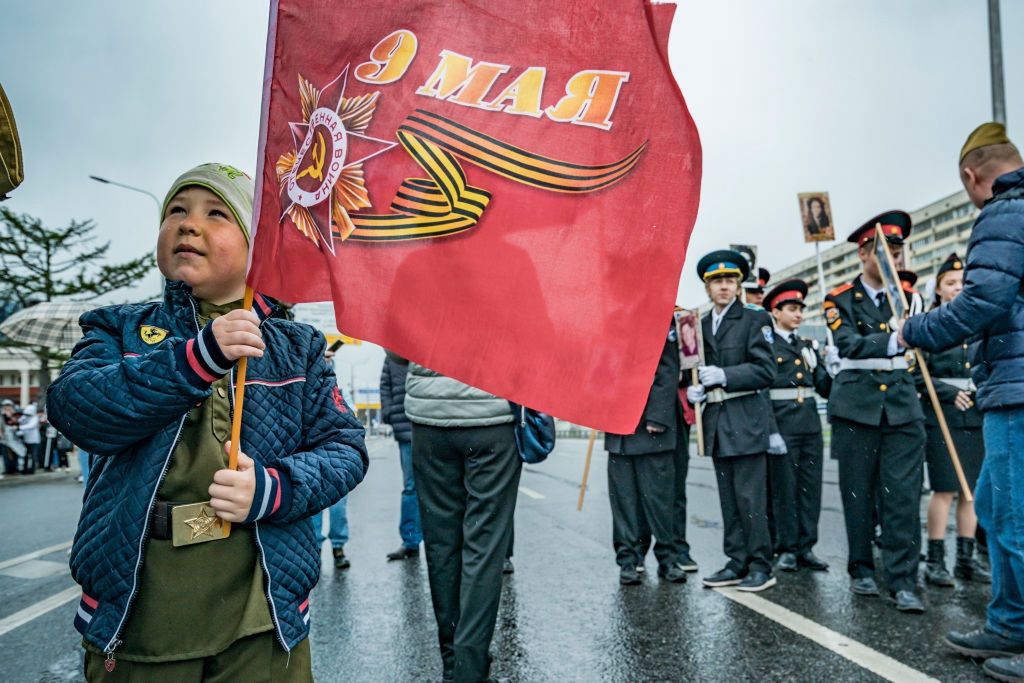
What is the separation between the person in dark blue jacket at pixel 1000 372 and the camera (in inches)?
130

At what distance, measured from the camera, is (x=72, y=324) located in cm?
839

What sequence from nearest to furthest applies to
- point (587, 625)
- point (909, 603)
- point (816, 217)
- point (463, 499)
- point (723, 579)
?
point (463, 499) → point (587, 625) → point (909, 603) → point (723, 579) → point (816, 217)

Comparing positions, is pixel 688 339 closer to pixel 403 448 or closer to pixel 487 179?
pixel 403 448

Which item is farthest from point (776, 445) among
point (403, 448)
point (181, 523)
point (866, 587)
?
point (181, 523)

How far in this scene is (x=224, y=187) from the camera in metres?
1.89

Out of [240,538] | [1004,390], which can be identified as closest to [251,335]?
[240,538]

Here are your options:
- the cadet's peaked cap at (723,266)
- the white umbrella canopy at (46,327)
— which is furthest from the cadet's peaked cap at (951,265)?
the white umbrella canopy at (46,327)

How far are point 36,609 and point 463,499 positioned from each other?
3283mm

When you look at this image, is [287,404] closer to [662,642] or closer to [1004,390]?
[662,642]

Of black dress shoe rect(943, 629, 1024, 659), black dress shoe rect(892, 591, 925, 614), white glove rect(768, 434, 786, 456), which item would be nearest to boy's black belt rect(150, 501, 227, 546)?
black dress shoe rect(943, 629, 1024, 659)

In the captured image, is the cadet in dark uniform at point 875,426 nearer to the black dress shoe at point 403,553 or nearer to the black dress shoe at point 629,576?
the black dress shoe at point 629,576

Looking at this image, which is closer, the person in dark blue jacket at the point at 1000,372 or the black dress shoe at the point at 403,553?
the person in dark blue jacket at the point at 1000,372

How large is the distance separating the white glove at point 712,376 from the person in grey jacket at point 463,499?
243 cm

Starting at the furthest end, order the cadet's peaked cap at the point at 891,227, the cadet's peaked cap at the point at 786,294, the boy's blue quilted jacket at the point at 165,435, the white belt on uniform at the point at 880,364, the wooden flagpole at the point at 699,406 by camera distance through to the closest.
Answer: the cadet's peaked cap at the point at 786,294 → the wooden flagpole at the point at 699,406 → the cadet's peaked cap at the point at 891,227 → the white belt on uniform at the point at 880,364 → the boy's blue quilted jacket at the point at 165,435
